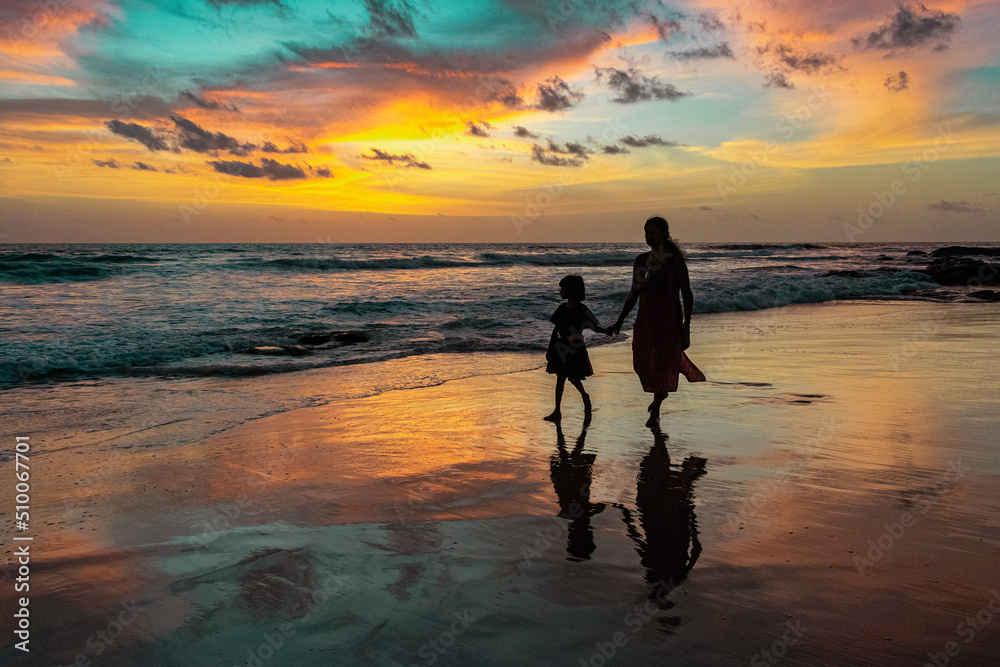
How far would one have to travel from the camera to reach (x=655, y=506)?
165 inches

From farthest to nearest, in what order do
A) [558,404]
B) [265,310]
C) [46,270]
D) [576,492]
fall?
[46,270]
[265,310]
[558,404]
[576,492]

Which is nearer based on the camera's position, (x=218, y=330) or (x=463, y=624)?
(x=463, y=624)

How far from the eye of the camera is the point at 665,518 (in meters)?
3.99

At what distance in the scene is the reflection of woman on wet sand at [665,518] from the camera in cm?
336

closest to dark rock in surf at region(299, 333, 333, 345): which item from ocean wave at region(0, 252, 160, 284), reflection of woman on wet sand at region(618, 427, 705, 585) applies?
reflection of woman on wet sand at region(618, 427, 705, 585)

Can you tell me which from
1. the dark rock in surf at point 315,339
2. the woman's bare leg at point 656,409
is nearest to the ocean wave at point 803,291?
the dark rock in surf at point 315,339

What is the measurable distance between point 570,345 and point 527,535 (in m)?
3.41

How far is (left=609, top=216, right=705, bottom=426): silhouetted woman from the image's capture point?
6352 mm

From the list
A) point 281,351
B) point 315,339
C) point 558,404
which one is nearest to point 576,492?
point 558,404

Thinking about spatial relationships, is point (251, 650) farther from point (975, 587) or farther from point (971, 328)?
point (971, 328)

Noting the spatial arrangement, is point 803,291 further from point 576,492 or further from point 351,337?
point 576,492

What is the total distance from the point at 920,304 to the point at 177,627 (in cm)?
2116

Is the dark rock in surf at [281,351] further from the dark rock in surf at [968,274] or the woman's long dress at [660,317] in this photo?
the dark rock in surf at [968,274]

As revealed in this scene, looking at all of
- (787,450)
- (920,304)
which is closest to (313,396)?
(787,450)
